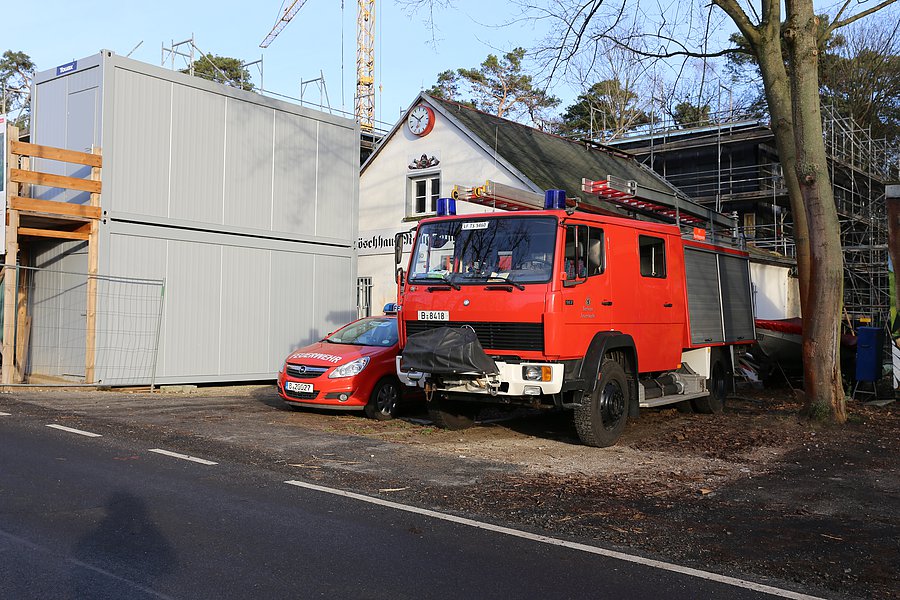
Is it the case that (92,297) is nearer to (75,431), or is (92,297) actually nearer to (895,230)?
(75,431)

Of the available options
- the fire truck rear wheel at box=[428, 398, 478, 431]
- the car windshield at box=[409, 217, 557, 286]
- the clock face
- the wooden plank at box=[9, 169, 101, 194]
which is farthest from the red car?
the clock face

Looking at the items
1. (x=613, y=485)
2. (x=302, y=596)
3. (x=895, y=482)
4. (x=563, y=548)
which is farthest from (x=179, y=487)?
(x=895, y=482)

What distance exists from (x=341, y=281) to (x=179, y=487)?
12782 mm

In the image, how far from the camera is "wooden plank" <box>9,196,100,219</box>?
14.4m

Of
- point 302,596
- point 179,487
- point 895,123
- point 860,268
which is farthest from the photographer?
point 895,123

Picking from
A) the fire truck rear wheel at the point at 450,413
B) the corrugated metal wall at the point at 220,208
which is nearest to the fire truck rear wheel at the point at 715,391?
the fire truck rear wheel at the point at 450,413

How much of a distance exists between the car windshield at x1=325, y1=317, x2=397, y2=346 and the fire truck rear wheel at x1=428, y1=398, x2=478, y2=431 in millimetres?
1845

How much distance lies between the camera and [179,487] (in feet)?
22.7

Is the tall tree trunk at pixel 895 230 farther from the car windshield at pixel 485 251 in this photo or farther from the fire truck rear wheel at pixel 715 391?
the car windshield at pixel 485 251

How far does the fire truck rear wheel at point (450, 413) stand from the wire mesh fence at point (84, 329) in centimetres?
688

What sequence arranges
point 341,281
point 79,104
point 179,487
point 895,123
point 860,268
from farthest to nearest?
point 895,123
point 860,268
point 341,281
point 79,104
point 179,487

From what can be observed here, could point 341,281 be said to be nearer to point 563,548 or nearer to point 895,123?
point 563,548

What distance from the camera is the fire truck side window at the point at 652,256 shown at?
427 inches

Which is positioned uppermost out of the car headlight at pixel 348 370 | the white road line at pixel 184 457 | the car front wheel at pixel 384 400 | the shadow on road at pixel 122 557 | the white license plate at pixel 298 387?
the car headlight at pixel 348 370
